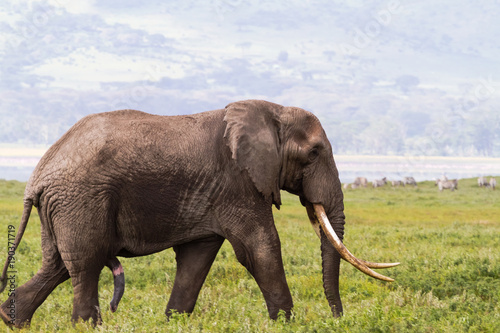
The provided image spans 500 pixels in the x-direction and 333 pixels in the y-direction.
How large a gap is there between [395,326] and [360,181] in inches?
2762

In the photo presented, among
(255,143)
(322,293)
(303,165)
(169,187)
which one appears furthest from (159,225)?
(322,293)

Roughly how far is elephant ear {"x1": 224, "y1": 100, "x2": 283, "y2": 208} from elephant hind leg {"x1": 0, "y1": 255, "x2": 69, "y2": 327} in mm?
3042

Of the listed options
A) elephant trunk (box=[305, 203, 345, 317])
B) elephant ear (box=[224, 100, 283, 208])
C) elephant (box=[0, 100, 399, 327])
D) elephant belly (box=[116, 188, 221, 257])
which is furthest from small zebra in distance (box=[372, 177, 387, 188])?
elephant belly (box=[116, 188, 221, 257])

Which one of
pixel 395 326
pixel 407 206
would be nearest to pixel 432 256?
pixel 395 326

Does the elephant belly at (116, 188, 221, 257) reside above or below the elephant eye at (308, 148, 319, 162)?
below

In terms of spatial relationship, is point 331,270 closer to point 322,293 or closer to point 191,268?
point 191,268

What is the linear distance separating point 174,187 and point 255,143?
1197 mm

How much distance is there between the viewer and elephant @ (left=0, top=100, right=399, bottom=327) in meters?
8.09

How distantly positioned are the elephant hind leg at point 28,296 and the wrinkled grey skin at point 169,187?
676mm

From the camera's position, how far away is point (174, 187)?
8.23m

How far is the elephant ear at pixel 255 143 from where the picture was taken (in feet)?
26.3

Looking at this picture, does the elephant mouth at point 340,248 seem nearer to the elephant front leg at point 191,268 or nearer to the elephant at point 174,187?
the elephant at point 174,187

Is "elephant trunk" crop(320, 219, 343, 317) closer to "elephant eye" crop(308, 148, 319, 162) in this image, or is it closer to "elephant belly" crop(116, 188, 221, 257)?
"elephant eye" crop(308, 148, 319, 162)

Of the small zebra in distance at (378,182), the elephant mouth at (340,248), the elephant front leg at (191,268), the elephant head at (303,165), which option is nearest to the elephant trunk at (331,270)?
the elephant head at (303,165)
